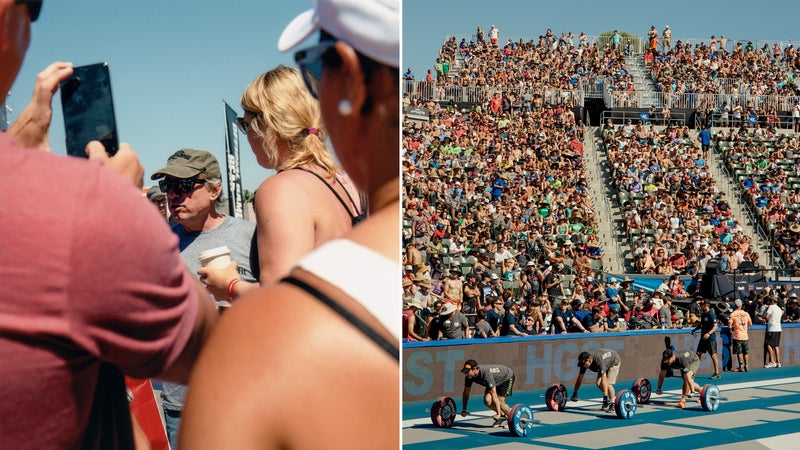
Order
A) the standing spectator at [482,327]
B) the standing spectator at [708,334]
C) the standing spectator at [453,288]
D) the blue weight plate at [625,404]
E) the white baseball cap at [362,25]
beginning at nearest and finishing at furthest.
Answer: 1. the white baseball cap at [362,25]
2. the blue weight plate at [625,404]
3. the standing spectator at [482,327]
4. the standing spectator at [453,288]
5. the standing spectator at [708,334]

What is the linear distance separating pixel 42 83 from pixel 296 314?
0.82 m

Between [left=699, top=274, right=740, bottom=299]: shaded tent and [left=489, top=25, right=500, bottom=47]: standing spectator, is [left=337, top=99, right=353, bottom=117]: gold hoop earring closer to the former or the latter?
[left=699, top=274, right=740, bottom=299]: shaded tent

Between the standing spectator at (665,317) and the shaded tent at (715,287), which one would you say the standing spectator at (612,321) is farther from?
the shaded tent at (715,287)

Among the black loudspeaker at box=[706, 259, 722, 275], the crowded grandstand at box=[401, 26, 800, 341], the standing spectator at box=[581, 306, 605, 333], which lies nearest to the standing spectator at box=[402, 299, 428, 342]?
the crowded grandstand at box=[401, 26, 800, 341]

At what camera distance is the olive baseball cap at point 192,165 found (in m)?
2.10

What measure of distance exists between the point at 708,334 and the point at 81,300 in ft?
50.5

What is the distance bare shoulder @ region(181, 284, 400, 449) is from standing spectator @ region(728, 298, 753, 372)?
15979 mm

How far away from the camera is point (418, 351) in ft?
38.9

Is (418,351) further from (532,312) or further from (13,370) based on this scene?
(13,370)

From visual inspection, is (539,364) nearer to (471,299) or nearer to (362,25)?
(471,299)

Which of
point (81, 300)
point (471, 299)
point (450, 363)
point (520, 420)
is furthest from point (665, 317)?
point (81, 300)

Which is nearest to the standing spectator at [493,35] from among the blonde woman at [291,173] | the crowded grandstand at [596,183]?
the crowded grandstand at [596,183]

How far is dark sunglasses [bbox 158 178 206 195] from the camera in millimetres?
2059

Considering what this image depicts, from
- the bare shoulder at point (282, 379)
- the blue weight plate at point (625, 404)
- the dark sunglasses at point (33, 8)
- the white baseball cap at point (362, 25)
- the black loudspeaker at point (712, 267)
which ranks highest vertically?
the black loudspeaker at point (712, 267)
